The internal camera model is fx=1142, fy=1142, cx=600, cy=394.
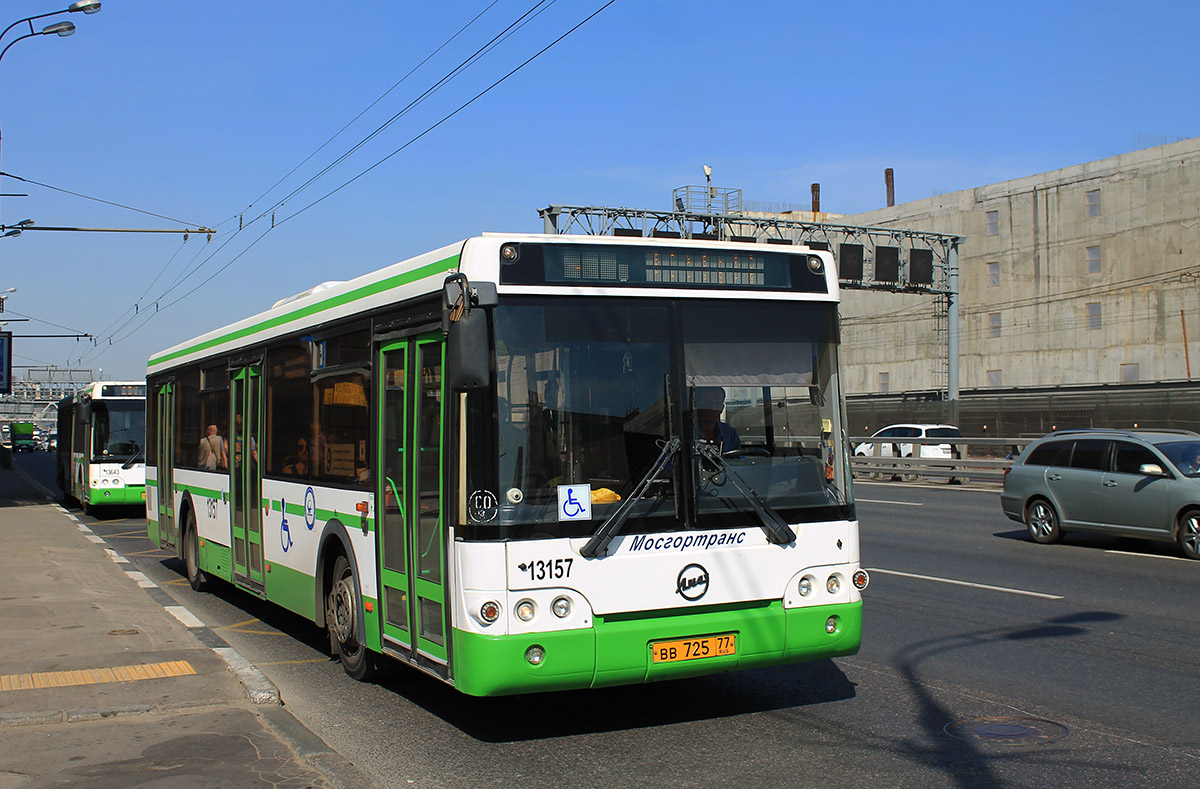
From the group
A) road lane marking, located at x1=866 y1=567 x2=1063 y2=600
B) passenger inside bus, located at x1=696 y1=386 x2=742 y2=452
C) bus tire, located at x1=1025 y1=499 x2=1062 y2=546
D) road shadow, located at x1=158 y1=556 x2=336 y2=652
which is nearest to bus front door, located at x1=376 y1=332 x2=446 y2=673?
passenger inside bus, located at x1=696 y1=386 x2=742 y2=452

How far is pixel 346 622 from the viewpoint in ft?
26.4

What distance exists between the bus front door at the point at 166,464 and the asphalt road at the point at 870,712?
324cm

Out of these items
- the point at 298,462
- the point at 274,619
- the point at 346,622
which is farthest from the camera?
the point at 274,619

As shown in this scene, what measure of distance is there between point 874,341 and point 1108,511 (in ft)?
181

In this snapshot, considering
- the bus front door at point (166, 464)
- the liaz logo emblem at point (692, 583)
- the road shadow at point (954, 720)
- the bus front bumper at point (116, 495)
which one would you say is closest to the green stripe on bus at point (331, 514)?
the liaz logo emblem at point (692, 583)

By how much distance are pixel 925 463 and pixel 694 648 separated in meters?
25.2

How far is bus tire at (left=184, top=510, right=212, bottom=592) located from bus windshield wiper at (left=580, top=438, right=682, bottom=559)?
314 inches

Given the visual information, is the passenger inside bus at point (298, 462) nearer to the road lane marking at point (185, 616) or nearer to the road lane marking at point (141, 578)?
the road lane marking at point (185, 616)

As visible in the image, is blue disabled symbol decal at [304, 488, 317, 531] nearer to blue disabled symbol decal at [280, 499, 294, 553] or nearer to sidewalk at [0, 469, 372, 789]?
blue disabled symbol decal at [280, 499, 294, 553]

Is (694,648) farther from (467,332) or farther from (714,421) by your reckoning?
(467,332)

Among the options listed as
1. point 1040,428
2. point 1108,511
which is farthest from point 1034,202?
point 1108,511

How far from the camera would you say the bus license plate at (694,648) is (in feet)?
20.3

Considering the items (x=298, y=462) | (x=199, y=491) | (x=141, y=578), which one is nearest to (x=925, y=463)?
(x=141, y=578)

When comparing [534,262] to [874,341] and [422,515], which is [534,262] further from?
[874,341]
